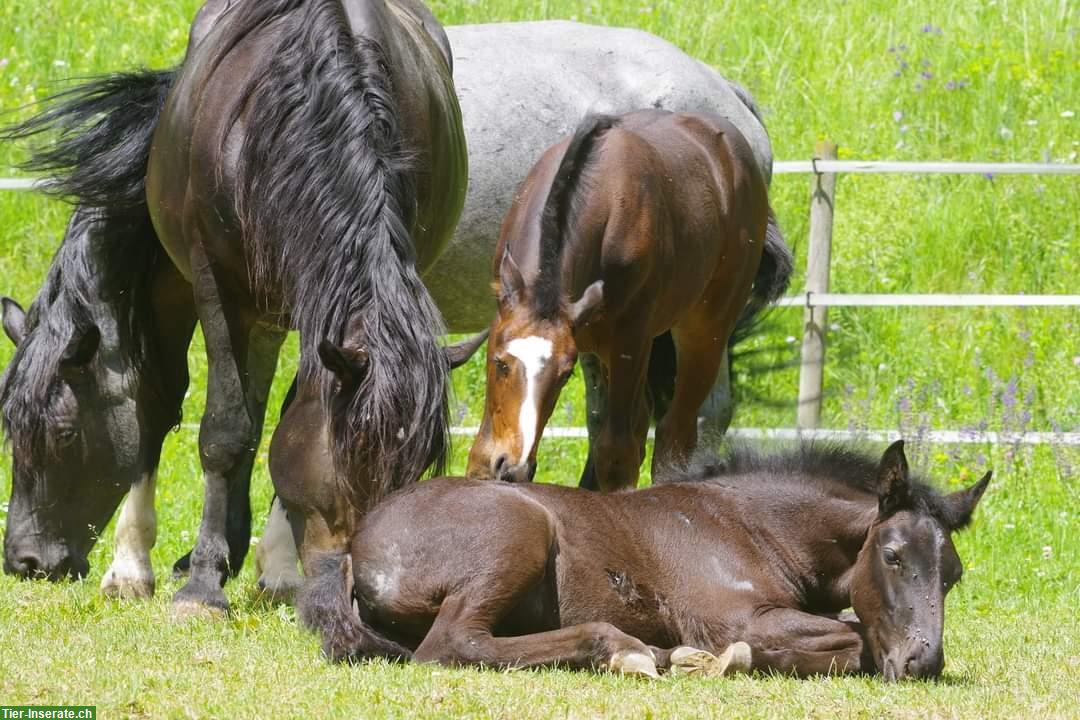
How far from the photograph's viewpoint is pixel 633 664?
440 centimetres

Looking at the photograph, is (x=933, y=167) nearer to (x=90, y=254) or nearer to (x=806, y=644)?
(x=90, y=254)

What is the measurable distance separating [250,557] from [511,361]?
9.38ft

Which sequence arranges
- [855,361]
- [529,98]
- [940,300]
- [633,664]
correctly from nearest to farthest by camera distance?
[633,664], [529,98], [940,300], [855,361]

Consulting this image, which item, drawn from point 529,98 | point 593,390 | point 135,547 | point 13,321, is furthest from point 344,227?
point 529,98

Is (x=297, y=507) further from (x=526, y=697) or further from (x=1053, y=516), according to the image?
(x=1053, y=516)

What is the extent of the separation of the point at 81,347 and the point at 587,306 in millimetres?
2180

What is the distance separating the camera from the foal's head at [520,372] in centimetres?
559

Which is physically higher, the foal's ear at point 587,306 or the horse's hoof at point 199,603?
the foal's ear at point 587,306

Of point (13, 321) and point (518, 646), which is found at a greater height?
point (13, 321)

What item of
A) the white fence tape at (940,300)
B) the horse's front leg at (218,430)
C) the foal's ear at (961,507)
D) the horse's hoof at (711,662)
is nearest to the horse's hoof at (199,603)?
the horse's front leg at (218,430)

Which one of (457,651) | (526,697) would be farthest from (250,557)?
(526,697)

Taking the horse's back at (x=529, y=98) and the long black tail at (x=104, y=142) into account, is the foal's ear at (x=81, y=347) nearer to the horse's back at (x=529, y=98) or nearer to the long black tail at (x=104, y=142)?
the long black tail at (x=104, y=142)

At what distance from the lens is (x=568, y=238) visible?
6270mm

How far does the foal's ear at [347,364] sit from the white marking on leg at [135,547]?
7.39ft
